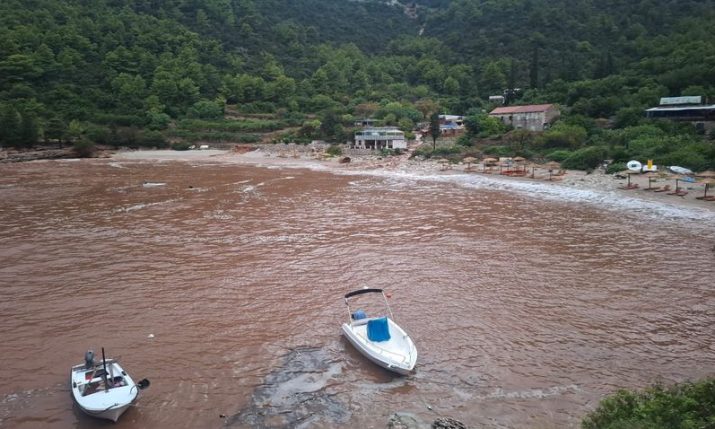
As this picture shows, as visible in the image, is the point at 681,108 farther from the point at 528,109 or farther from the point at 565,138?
the point at 528,109

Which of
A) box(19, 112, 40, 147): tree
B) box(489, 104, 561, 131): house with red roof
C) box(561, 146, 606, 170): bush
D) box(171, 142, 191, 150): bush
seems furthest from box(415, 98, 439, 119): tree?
box(19, 112, 40, 147): tree

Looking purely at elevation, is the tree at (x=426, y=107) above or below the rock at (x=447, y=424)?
above

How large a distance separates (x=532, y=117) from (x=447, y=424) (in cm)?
6351

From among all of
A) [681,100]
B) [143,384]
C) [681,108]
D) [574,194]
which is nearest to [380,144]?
[681,108]

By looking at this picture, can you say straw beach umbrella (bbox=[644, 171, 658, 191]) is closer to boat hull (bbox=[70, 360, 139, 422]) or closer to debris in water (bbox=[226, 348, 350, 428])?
debris in water (bbox=[226, 348, 350, 428])

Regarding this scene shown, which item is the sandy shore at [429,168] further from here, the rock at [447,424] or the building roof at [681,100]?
the rock at [447,424]

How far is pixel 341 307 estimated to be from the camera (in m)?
16.5

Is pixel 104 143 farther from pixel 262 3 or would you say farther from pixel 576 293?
pixel 262 3

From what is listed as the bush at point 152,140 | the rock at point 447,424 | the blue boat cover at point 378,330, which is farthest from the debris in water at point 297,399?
the bush at point 152,140

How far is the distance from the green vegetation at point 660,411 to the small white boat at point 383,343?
463 cm

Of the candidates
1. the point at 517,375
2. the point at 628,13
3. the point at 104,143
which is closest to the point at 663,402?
the point at 517,375

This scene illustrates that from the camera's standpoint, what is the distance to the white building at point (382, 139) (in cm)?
7038

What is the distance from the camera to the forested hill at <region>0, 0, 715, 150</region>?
75562 mm

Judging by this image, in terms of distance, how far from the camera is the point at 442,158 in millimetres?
59938
